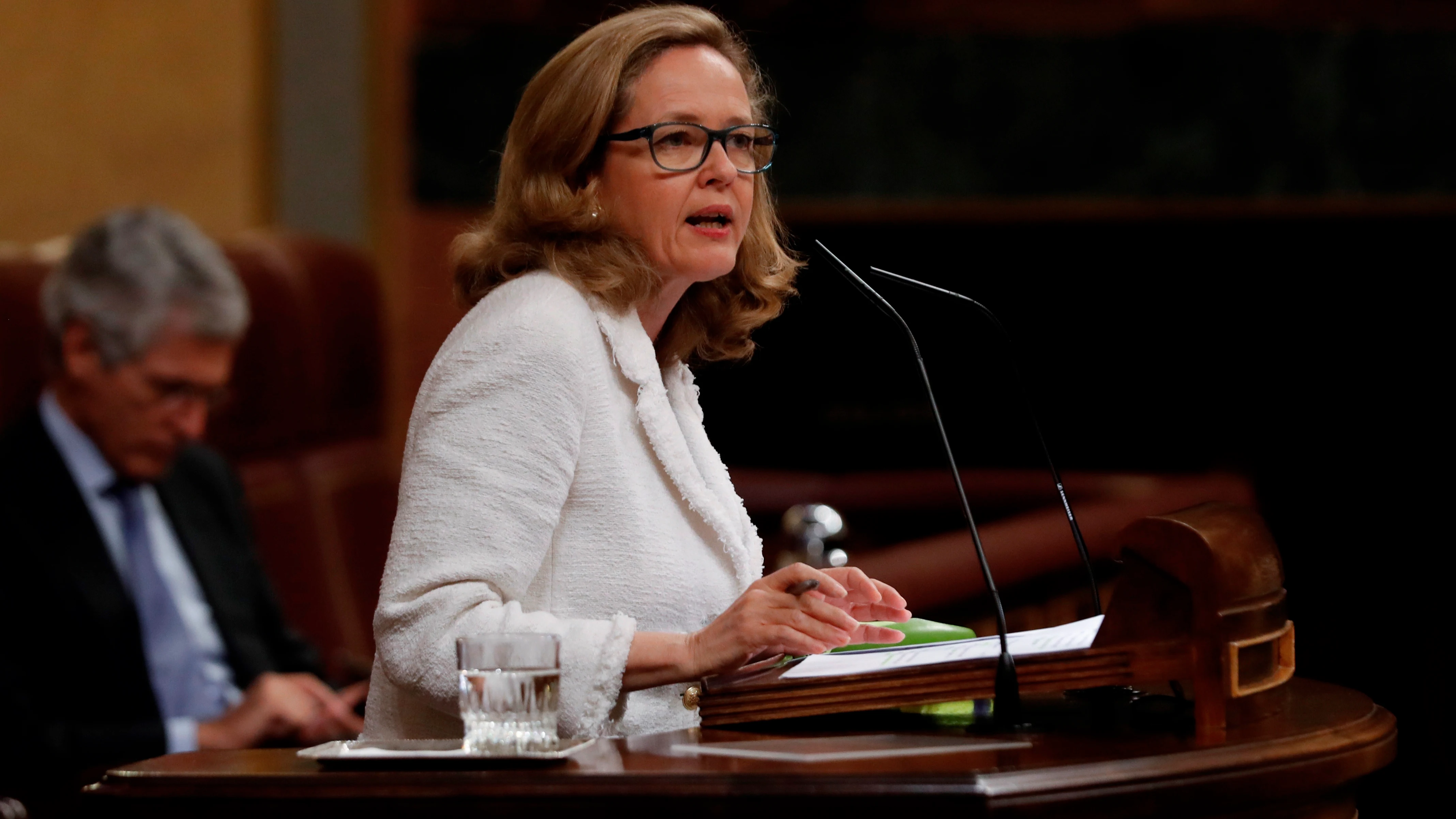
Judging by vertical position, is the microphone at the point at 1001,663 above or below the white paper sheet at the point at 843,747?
above

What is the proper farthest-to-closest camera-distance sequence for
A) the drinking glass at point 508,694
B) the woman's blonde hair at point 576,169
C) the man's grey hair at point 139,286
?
the man's grey hair at point 139,286
the woman's blonde hair at point 576,169
the drinking glass at point 508,694

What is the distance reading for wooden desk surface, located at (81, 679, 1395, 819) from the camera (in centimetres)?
109

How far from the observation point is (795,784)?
1095 millimetres

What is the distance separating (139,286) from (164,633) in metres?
0.59

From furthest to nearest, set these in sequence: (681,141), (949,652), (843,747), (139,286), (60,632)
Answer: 1. (139,286)
2. (60,632)
3. (681,141)
4. (949,652)
5. (843,747)

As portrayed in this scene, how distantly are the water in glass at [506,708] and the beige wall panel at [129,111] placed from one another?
3363 mm

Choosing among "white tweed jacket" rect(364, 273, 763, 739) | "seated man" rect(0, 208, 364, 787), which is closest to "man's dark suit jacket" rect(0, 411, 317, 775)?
"seated man" rect(0, 208, 364, 787)

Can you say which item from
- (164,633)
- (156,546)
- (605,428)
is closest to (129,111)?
(156,546)

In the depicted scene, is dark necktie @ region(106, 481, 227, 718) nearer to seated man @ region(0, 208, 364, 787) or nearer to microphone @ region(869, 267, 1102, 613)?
seated man @ region(0, 208, 364, 787)

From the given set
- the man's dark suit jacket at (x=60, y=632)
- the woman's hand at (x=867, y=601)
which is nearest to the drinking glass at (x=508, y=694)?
the woman's hand at (x=867, y=601)

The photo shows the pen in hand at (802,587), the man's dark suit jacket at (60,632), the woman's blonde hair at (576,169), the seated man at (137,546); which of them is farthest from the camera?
the seated man at (137,546)

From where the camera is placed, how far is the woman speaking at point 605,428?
1370mm

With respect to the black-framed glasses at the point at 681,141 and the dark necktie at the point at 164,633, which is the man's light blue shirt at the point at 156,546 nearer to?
the dark necktie at the point at 164,633

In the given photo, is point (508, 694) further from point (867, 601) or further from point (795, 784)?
point (867, 601)
